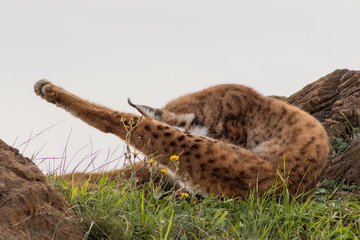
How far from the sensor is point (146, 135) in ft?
15.3

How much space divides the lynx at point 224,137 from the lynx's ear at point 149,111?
11 millimetres

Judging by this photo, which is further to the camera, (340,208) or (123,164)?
(340,208)

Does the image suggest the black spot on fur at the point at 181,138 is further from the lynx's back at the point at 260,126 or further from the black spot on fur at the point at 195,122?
the black spot on fur at the point at 195,122

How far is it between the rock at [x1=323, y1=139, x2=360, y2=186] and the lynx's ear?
108 inches

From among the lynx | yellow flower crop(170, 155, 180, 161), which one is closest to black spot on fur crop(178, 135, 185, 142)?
the lynx

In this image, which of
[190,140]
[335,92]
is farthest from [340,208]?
[335,92]

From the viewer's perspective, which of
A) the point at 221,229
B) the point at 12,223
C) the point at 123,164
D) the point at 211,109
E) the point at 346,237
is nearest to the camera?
the point at 12,223

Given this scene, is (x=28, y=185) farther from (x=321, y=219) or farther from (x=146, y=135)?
(x=321, y=219)

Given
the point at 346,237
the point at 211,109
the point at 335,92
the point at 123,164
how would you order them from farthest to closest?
the point at 335,92
the point at 211,109
the point at 123,164
the point at 346,237

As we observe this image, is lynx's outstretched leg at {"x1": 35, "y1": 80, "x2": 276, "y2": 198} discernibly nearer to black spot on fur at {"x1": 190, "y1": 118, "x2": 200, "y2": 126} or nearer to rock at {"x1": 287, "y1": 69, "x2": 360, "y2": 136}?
black spot on fur at {"x1": 190, "y1": 118, "x2": 200, "y2": 126}

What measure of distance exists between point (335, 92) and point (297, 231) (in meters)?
4.99

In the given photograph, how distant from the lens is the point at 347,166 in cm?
677

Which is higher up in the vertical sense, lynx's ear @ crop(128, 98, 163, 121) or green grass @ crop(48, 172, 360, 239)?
lynx's ear @ crop(128, 98, 163, 121)

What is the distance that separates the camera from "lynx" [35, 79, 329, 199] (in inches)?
178
